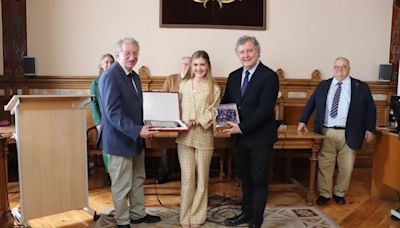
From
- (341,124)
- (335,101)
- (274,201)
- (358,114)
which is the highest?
(335,101)

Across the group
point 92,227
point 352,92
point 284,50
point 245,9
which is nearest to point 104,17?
point 245,9

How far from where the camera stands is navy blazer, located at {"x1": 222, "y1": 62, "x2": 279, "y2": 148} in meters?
2.50

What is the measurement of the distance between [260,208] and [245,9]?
282cm

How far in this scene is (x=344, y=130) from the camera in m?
3.45

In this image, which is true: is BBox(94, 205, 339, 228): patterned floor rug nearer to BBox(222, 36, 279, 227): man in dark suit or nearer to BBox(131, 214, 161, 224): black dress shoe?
BBox(131, 214, 161, 224): black dress shoe

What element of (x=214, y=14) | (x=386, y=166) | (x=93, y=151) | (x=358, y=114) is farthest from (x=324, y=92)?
(x=93, y=151)

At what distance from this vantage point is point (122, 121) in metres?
2.48

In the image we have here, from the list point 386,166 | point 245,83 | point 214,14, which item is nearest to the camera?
point 245,83

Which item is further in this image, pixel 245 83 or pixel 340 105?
pixel 340 105

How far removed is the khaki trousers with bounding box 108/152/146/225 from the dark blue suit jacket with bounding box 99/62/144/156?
96 mm

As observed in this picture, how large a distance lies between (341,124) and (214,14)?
2127 millimetres

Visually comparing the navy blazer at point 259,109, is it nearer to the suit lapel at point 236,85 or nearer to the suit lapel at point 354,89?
the suit lapel at point 236,85

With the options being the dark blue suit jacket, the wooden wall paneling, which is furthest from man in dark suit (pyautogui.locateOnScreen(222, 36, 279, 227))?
the wooden wall paneling

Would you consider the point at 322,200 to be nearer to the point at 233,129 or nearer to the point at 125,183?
the point at 233,129
